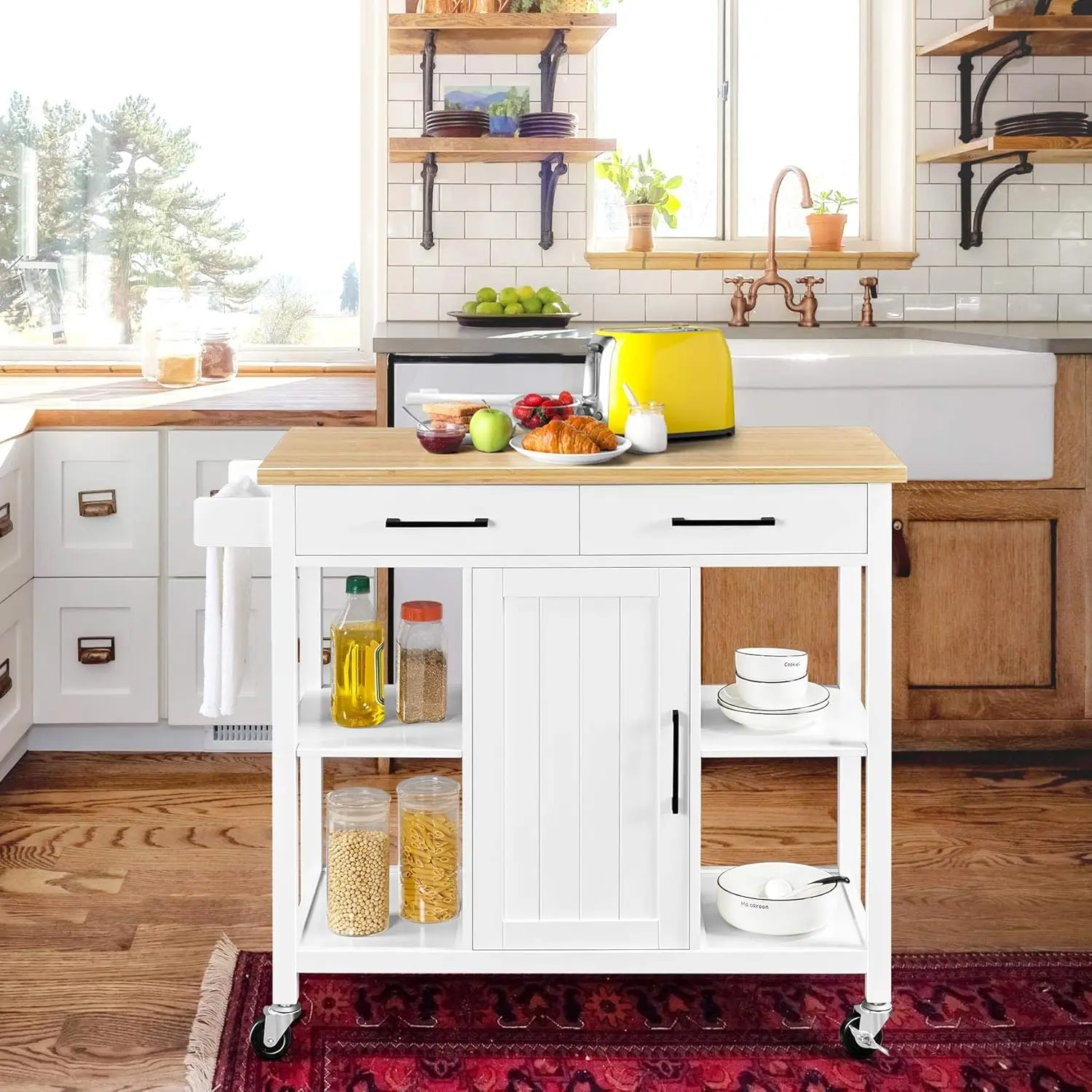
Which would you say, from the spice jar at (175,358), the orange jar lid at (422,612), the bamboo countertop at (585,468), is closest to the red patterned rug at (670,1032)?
the orange jar lid at (422,612)

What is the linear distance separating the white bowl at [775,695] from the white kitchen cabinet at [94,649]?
1709mm

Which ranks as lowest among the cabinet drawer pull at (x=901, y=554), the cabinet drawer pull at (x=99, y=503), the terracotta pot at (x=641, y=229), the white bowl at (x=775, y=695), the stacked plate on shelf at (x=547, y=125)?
the white bowl at (x=775, y=695)

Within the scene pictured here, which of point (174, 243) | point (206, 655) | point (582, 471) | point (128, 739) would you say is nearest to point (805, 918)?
point (582, 471)

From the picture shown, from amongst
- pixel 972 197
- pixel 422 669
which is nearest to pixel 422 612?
pixel 422 669

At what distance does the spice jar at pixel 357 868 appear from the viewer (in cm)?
219

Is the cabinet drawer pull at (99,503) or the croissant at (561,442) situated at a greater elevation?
the croissant at (561,442)

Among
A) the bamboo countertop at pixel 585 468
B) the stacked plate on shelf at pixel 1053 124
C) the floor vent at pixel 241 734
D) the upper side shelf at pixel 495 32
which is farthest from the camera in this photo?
the stacked plate on shelf at pixel 1053 124

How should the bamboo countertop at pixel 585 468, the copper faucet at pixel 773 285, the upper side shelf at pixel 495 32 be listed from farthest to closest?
1. the copper faucet at pixel 773 285
2. the upper side shelf at pixel 495 32
3. the bamboo countertop at pixel 585 468

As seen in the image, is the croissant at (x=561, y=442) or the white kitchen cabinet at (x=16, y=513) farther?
the white kitchen cabinet at (x=16, y=513)

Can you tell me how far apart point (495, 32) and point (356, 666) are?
87.3 inches

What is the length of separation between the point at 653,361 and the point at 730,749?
616mm

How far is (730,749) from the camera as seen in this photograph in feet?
7.07

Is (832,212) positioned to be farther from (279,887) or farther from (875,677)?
(279,887)

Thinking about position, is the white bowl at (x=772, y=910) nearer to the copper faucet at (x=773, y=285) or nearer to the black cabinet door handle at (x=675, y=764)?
the black cabinet door handle at (x=675, y=764)
